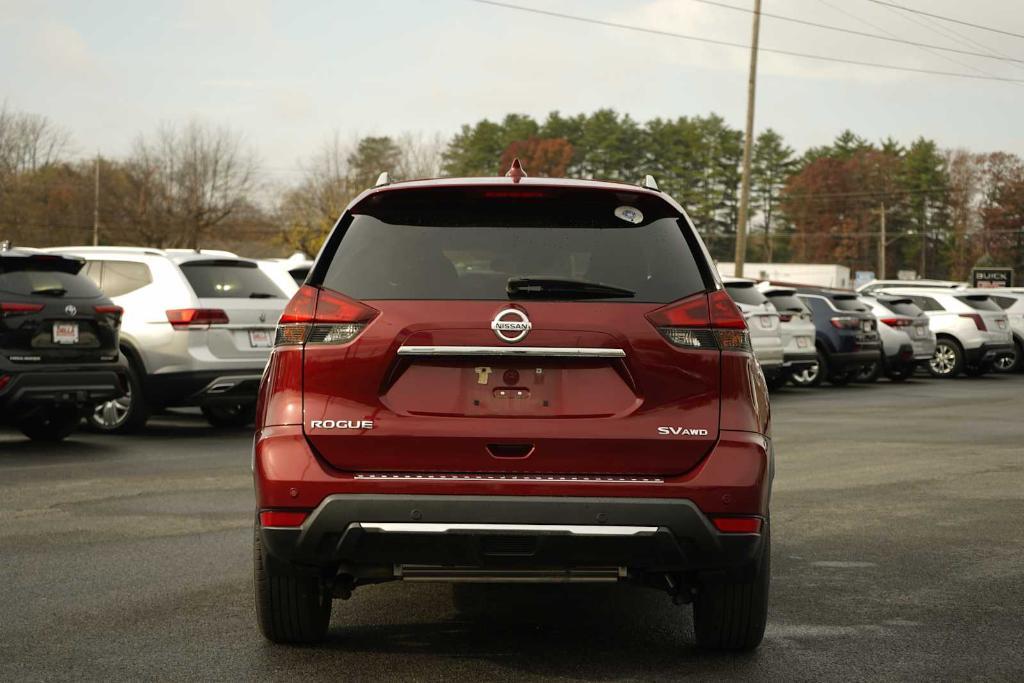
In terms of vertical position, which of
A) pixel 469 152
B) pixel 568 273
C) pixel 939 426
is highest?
pixel 469 152

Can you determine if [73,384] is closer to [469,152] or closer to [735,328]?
[735,328]

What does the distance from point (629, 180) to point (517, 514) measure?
10732 cm

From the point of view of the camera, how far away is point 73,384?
12.0 meters

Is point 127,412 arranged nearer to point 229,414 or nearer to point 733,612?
point 229,414

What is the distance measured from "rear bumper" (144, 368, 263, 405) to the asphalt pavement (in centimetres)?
262

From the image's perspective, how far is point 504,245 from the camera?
16.1 ft

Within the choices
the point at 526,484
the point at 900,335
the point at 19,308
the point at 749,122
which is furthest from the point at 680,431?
the point at 749,122

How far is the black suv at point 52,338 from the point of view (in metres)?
11.7

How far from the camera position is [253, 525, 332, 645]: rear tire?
5156 mm

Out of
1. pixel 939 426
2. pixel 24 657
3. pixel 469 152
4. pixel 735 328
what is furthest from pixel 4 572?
pixel 469 152

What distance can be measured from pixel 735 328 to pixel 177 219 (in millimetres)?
80788

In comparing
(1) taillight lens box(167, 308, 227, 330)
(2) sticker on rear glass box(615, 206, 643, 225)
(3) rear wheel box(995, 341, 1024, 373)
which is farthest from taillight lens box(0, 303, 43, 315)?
(3) rear wheel box(995, 341, 1024, 373)

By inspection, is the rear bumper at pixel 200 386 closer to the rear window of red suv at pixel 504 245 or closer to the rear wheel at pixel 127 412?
the rear wheel at pixel 127 412

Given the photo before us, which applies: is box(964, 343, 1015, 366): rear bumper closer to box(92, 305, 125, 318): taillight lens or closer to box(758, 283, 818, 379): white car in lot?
box(758, 283, 818, 379): white car in lot
